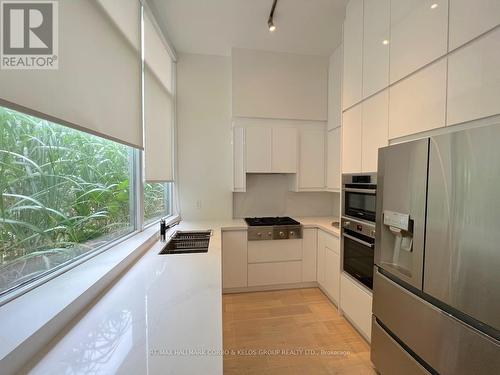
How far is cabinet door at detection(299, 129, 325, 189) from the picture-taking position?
9.53ft

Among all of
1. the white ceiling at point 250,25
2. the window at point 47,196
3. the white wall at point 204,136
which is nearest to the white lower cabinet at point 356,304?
the white wall at point 204,136

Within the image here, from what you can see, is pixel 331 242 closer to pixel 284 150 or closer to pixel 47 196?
pixel 284 150

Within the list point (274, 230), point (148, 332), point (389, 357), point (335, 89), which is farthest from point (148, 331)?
point (335, 89)

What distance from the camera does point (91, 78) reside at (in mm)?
1157

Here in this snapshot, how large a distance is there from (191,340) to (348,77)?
2.40 meters

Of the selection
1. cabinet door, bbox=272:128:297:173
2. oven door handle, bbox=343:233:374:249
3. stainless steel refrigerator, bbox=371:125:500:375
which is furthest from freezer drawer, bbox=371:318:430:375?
cabinet door, bbox=272:128:297:173

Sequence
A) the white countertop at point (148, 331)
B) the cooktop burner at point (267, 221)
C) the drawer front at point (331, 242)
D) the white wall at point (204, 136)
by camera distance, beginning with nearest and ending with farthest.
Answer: the white countertop at point (148, 331)
the drawer front at point (331, 242)
the cooktop burner at point (267, 221)
the white wall at point (204, 136)

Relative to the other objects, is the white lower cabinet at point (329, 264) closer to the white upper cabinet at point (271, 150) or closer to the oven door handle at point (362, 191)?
the oven door handle at point (362, 191)

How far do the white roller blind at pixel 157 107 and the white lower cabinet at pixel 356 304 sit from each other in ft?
7.16

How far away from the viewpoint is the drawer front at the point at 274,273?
102 inches

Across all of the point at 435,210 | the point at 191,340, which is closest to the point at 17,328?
the point at 191,340

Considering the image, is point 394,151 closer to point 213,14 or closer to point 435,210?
point 435,210

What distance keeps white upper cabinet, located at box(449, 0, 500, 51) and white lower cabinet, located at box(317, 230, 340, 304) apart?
177cm

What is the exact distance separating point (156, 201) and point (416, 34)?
278cm
